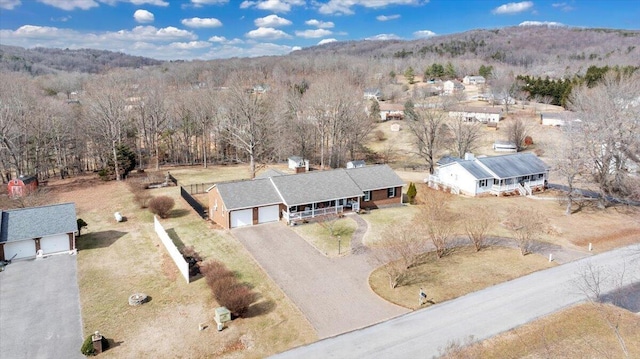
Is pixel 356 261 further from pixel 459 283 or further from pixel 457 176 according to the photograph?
pixel 457 176

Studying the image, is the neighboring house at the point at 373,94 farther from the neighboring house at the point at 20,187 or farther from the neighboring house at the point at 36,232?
the neighboring house at the point at 36,232

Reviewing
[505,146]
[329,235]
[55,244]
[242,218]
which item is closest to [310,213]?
[329,235]

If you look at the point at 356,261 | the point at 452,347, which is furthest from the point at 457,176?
the point at 452,347

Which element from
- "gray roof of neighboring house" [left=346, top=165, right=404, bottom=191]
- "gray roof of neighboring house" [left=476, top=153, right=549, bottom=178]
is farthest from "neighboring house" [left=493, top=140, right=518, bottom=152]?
"gray roof of neighboring house" [left=346, top=165, right=404, bottom=191]

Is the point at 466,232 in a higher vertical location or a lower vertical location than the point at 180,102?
lower

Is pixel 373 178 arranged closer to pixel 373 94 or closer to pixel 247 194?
pixel 247 194

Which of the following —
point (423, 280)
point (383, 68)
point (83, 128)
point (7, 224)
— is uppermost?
point (383, 68)

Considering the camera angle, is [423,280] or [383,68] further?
[383,68]

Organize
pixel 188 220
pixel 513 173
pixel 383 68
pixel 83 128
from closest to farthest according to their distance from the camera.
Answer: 1. pixel 188 220
2. pixel 513 173
3. pixel 83 128
4. pixel 383 68
